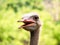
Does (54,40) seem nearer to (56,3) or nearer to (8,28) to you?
(8,28)

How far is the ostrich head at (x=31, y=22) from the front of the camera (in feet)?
7.04

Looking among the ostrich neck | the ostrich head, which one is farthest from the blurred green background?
the ostrich head

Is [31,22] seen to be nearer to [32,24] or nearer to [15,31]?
[32,24]

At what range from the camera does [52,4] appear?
309 inches

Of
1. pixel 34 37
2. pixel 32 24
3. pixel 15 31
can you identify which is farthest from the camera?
pixel 15 31

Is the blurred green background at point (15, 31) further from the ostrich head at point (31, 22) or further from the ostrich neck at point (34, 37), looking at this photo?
the ostrich head at point (31, 22)

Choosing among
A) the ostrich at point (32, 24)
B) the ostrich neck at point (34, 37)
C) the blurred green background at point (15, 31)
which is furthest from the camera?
the blurred green background at point (15, 31)

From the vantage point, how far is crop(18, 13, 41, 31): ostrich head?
7.04 feet

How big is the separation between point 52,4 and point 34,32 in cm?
561

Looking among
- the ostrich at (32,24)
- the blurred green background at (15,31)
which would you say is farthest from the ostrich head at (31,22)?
the blurred green background at (15,31)

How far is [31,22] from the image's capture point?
86.3 inches

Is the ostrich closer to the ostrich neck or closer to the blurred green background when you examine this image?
the ostrich neck

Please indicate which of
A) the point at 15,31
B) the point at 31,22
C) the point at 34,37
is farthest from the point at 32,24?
the point at 15,31

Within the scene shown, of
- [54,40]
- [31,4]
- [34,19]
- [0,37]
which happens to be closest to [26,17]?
[34,19]
